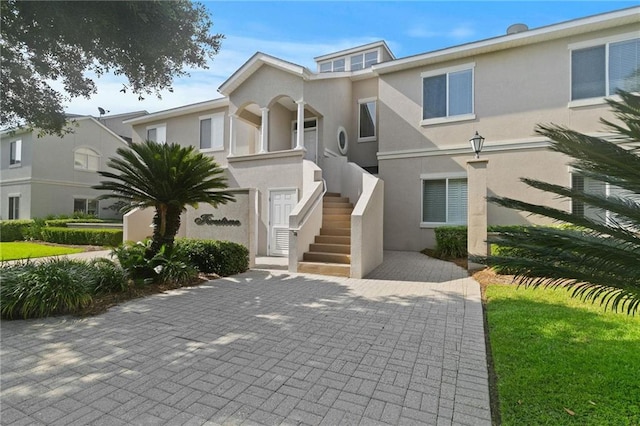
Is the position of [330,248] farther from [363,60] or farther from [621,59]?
[363,60]

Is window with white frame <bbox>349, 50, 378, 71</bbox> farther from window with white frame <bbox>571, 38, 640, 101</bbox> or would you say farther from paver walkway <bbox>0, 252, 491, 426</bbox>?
paver walkway <bbox>0, 252, 491, 426</bbox>

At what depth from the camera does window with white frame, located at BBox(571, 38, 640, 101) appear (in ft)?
33.5

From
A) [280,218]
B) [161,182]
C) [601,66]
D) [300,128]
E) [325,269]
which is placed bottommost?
[325,269]

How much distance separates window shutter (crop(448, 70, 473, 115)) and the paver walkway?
863cm

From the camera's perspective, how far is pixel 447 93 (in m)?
12.7

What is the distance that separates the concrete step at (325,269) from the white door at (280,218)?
9.26 ft

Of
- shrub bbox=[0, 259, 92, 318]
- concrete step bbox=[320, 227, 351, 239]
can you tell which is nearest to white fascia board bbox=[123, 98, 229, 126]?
concrete step bbox=[320, 227, 351, 239]

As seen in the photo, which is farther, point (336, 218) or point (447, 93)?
point (447, 93)

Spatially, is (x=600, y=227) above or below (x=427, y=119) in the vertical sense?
below

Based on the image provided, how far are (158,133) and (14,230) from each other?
10.3 m

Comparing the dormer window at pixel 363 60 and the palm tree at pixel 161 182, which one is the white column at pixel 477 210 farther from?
the dormer window at pixel 363 60

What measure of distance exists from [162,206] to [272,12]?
548cm

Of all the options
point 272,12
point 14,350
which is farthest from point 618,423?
point 272,12

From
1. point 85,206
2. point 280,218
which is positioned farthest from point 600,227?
point 85,206
